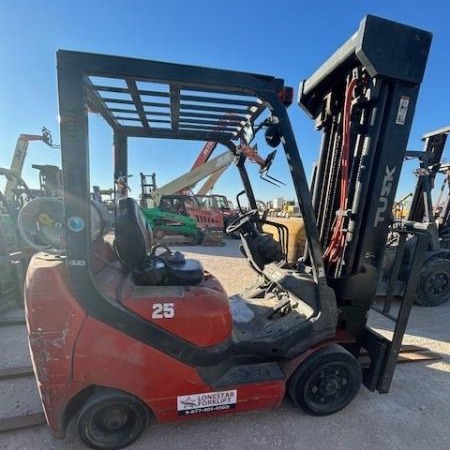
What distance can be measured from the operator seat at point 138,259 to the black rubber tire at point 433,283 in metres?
4.93

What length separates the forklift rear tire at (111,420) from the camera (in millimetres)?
2072

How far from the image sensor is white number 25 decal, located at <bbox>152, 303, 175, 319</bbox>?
2072mm

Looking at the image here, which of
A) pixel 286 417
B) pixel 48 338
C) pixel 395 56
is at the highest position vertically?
pixel 395 56

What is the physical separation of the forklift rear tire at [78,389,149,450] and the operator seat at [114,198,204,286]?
82cm

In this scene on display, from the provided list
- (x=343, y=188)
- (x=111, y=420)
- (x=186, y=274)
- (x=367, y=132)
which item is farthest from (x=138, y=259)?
(x=367, y=132)

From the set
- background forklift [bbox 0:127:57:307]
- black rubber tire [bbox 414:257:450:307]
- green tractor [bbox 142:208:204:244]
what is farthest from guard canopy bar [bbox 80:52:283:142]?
green tractor [bbox 142:208:204:244]

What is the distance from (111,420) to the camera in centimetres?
218

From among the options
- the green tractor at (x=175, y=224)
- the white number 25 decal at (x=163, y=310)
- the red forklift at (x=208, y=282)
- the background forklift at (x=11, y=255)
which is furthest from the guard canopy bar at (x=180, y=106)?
the green tractor at (x=175, y=224)

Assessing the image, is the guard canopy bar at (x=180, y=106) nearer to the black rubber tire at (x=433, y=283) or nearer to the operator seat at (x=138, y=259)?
the operator seat at (x=138, y=259)

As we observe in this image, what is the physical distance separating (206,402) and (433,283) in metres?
5.16

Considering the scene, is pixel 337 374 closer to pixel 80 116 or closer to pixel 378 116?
pixel 378 116

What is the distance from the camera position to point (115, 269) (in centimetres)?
235

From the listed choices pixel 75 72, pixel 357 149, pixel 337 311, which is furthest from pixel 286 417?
pixel 75 72

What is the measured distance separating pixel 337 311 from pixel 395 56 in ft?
6.86
